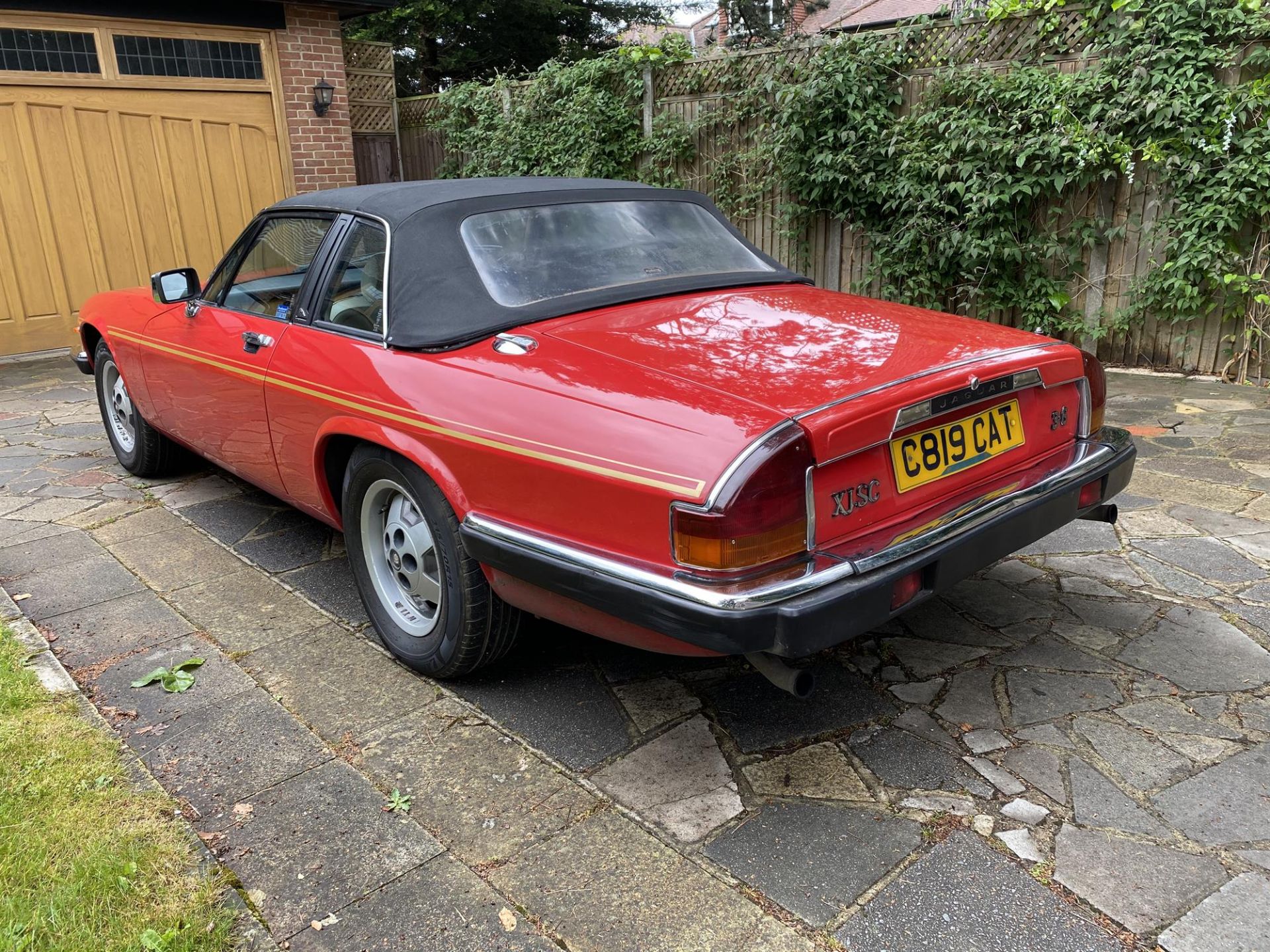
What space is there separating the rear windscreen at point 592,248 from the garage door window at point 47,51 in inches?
299

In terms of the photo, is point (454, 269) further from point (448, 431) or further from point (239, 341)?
point (239, 341)

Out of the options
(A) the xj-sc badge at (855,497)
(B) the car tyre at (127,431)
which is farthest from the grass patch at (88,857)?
(B) the car tyre at (127,431)

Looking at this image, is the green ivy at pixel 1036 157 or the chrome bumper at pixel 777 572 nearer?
the chrome bumper at pixel 777 572

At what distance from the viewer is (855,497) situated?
223cm

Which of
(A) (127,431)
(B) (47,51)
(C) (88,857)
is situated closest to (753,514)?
(C) (88,857)

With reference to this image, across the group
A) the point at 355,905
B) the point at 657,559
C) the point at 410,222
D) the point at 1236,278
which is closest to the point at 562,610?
the point at 657,559

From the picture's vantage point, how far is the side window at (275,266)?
3.52 m

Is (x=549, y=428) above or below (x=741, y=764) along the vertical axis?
above

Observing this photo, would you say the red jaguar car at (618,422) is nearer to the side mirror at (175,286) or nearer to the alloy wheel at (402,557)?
Result: the alloy wheel at (402,557)

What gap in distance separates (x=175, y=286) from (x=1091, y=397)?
3751 millimetres

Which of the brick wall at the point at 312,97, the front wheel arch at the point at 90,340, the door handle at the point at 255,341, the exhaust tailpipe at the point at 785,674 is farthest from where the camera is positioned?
the brick wall at the point at 312,97

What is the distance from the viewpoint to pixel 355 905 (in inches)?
80.3

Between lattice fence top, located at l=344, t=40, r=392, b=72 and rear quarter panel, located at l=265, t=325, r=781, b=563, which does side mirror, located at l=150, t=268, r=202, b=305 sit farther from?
lattice fence top, located at l=344, t=40, r=392, b=72

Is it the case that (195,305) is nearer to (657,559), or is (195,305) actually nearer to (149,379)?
(149,379)
